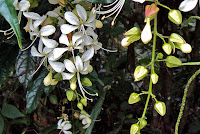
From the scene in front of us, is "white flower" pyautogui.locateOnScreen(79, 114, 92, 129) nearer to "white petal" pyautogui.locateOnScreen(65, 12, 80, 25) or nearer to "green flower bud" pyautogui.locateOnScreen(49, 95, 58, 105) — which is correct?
"green flower bud" pyautogui.locateOnScreen(49, 95, 58, 105)

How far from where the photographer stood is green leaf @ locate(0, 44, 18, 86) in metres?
0.57

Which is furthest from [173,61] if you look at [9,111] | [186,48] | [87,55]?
[9,111]

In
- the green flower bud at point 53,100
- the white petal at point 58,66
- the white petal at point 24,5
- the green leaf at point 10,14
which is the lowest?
the green flower bud at point 53,100

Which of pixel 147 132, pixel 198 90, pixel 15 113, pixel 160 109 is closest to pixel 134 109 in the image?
pixel 147 132

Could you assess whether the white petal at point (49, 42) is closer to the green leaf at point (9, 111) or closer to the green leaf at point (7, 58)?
the green leaf at point (7, 58)

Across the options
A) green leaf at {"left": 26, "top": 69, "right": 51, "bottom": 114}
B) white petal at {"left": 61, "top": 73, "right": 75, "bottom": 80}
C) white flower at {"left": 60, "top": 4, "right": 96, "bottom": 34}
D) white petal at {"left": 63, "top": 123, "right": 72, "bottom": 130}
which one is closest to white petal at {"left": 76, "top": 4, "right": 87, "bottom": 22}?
white flower at {"left": 60, "top": 4, "right": 96, "bottom": 34}

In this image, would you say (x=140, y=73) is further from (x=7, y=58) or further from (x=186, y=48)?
→ (x=7, y=58)

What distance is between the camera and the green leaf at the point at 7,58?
573 mm

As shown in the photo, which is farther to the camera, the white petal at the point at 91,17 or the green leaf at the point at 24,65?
the green leaf at the point at 24,65

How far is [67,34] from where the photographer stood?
1.41 ft

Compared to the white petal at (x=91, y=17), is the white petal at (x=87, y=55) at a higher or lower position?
lower

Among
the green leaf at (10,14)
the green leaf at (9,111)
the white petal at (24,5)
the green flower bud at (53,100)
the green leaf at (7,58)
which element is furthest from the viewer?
the green flower bud at (53,100)

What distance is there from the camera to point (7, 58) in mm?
592

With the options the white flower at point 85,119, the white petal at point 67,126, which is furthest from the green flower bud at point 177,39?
the white petal at point 67,126
